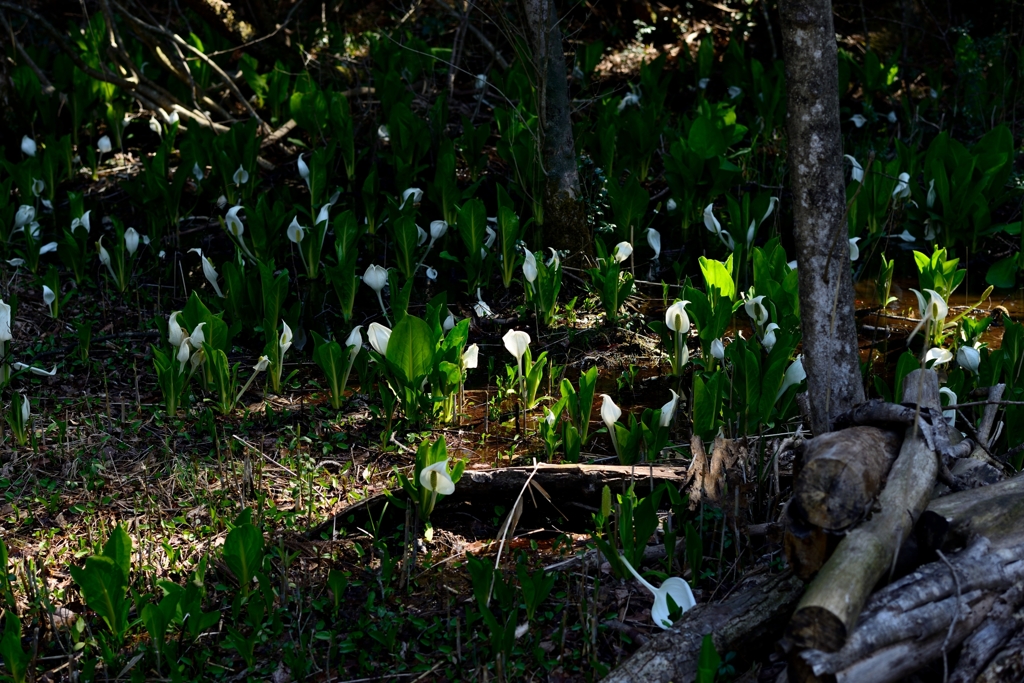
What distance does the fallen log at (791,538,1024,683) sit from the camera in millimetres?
1677

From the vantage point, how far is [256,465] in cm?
307

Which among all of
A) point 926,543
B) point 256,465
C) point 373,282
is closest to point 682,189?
point 373,282

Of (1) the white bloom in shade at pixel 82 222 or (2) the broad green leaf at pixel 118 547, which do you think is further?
(1) the white bloom in shade at pixel 82 222

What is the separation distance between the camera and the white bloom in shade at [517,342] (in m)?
3.26

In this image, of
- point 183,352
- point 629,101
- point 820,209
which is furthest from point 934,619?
point 629,101

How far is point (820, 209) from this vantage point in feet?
8.50

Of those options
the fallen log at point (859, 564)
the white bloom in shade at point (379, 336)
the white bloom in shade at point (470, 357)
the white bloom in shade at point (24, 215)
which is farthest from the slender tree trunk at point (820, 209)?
the white bloom in shade at point (24, 215)

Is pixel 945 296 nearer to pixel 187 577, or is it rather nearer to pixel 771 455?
pixel 771 455

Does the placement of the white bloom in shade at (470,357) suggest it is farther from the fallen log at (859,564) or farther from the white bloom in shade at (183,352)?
the fallen log at (859,564)

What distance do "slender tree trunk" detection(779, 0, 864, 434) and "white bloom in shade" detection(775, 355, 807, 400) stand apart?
0.21m

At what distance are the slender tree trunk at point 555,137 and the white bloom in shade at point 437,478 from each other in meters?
2.14

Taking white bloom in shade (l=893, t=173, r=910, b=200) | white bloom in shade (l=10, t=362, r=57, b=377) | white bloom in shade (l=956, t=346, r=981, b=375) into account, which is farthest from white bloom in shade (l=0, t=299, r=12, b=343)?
white bloom in shade (l=893, t=173, r=910, b=200)

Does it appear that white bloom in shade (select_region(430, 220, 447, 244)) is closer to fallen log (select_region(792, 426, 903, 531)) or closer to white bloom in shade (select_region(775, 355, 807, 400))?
white bloom in shade (select_region(775, 355, 807, 400))

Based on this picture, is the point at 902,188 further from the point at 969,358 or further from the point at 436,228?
the point at 436,228
